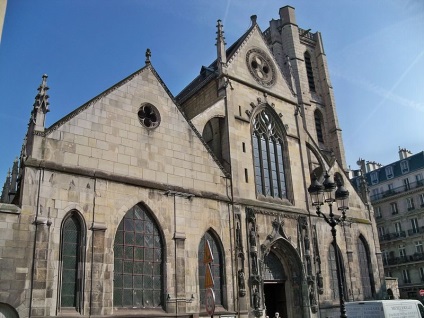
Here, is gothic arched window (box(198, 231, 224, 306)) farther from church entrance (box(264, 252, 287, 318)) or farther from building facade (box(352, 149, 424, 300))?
building facade (box(352, 149, 424, 300))

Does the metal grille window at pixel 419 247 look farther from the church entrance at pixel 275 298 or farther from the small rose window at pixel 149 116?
the small rose window at pixel 149 116

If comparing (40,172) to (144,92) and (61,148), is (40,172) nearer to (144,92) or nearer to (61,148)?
(61,148)

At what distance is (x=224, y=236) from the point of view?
53.0 feet

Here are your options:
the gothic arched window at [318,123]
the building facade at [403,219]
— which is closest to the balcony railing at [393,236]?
the building facade at [403,219]

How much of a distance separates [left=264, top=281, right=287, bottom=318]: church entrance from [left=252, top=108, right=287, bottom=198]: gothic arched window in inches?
158

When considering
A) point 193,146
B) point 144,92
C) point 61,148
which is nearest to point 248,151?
point 193,146

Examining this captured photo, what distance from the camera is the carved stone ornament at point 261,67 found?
2109 cm

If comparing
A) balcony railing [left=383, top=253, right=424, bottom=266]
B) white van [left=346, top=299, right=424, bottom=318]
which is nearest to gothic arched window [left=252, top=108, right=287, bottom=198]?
white van [left=346, top=299, right=424, bottom=318]

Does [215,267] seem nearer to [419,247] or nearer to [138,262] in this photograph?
[138,262]

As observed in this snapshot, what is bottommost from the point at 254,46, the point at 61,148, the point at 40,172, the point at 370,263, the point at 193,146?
the point at 370,263

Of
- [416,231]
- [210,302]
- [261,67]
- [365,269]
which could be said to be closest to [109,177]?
[210,302]

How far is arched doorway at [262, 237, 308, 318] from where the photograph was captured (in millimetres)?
18047

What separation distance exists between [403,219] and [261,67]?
24.7 metres

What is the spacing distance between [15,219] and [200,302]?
6689 mm
